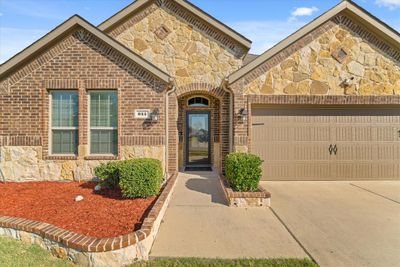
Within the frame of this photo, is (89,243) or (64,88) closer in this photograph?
(89,243)

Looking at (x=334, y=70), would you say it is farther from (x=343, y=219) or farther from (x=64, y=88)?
(x=64, y=88)

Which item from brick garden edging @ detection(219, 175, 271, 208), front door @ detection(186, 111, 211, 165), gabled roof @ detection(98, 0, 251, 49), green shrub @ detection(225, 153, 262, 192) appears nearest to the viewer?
brick garden edging @ detection(219, 175, 271, 208)

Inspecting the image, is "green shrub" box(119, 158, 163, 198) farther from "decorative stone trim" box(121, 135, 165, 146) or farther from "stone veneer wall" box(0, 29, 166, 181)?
"stone veneer wall" box(0, 29, 166, 181)

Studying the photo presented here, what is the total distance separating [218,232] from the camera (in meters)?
4.27

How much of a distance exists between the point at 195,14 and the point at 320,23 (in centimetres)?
452

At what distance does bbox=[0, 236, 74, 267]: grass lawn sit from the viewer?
10.9 feet

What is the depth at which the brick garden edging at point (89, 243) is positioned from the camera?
10.8ft

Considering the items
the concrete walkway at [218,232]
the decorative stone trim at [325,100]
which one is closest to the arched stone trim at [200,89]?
the decorative stone trim at [325,100]

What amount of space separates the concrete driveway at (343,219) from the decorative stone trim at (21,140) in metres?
7.18

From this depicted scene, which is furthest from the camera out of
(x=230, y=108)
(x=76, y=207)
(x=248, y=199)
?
(x=230, y=108)

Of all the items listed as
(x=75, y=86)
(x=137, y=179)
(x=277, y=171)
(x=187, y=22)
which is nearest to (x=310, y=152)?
(x=277, y=171)

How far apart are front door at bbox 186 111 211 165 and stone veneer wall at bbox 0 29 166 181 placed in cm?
326

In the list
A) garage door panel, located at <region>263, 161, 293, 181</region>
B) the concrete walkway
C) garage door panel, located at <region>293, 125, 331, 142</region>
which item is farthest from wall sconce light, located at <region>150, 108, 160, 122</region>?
garage door panel, located at <region>293, 125, 331, 142</region>

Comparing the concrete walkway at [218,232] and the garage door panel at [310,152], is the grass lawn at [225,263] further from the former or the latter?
the garage door panel at [310,152]
